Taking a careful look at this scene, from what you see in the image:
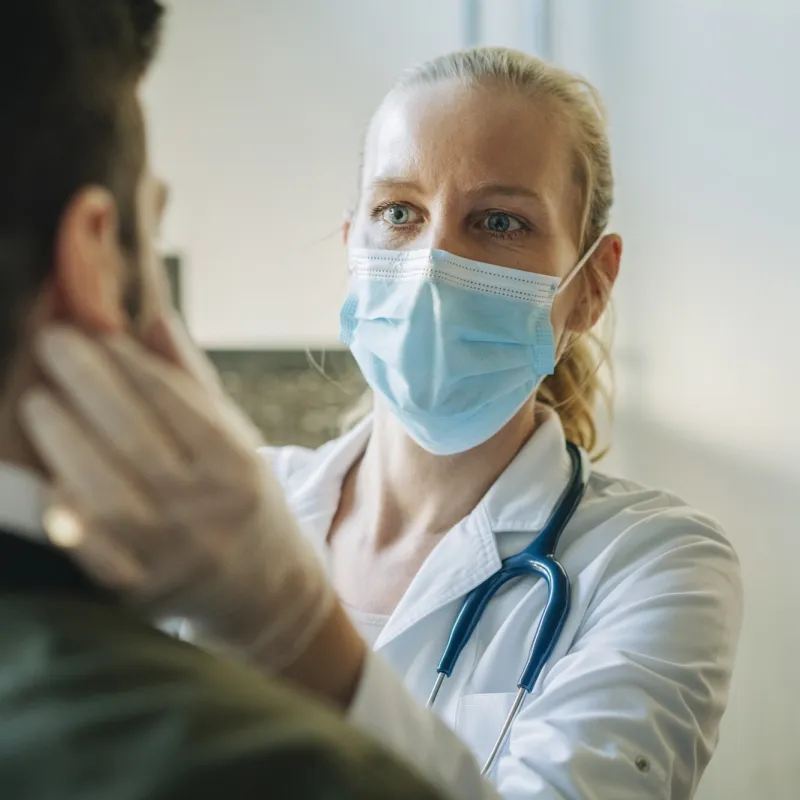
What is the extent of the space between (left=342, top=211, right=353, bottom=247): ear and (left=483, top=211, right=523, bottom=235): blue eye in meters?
0.23

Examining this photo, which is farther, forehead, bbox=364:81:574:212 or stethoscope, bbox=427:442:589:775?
forehead, bbox=364:81:574:212

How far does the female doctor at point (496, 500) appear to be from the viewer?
2.61 ft

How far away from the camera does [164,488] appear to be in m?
0.42

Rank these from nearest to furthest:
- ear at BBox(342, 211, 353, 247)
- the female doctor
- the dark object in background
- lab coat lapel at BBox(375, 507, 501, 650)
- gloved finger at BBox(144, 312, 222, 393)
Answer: gloved finger at BBox(144, 312, 222, 393), the female doctor, lab coat lapel at BBox(375, 507, 501, 650), ear at BBox(342, 211, 353, 247), the dark object in background

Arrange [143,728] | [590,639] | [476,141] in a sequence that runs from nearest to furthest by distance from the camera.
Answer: [143,728]
[590,639]
[476,141]

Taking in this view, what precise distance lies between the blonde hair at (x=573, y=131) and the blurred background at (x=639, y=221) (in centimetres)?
44

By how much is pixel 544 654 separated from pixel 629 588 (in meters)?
0.11

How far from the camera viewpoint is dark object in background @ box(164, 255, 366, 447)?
6.19 ft

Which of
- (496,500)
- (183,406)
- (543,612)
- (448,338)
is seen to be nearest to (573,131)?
(448,338)

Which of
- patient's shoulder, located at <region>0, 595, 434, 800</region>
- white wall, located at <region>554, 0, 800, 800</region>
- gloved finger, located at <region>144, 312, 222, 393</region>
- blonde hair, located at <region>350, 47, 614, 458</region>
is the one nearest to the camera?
patient's shoulder, located at <region>0, 595, 434, 800</region>

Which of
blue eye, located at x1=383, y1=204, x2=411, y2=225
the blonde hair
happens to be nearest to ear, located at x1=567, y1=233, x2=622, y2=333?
the blonde hair

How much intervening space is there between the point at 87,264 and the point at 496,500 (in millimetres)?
700

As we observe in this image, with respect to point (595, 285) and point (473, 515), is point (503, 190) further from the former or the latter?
point (473, 515)

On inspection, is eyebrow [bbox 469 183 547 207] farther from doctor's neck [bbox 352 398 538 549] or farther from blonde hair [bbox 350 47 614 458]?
doctor's neck [bbox 352 398 538 549]
